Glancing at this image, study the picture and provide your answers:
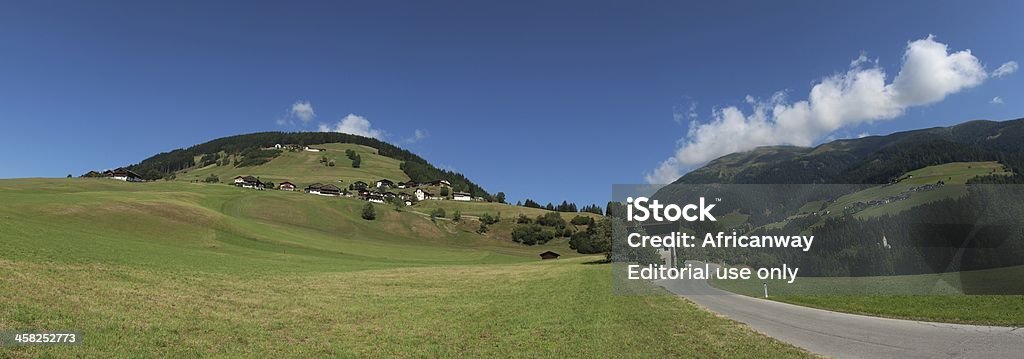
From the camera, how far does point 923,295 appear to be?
33219 mm

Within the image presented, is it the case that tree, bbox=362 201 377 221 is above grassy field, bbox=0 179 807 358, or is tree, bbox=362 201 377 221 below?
above

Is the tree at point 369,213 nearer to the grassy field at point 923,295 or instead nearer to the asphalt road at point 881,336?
the grassy field at point 923,295

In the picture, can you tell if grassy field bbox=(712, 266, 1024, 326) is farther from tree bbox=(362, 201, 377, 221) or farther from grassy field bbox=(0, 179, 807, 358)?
tree bbox=(362, 201, 377, 221)

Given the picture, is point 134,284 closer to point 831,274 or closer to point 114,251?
point 114,251

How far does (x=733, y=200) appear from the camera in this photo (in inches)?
2916

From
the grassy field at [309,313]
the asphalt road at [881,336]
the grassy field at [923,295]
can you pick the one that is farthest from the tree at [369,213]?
the asphalt road at [881,336]

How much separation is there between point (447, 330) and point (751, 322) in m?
15.0

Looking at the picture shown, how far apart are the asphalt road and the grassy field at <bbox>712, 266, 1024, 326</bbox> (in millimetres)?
2078

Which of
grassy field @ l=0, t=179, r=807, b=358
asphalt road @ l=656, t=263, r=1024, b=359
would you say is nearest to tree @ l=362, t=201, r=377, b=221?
grassy field @ l=0, t=179, r=807, b=358

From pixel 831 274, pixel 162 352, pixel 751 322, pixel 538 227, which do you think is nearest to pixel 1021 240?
pixel 831 274

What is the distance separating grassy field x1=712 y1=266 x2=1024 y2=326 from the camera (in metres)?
24.2

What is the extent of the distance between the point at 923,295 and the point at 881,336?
59.6ft

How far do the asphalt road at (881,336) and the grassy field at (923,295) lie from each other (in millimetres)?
2078

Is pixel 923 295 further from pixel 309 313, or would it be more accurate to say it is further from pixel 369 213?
pixel 369 213
